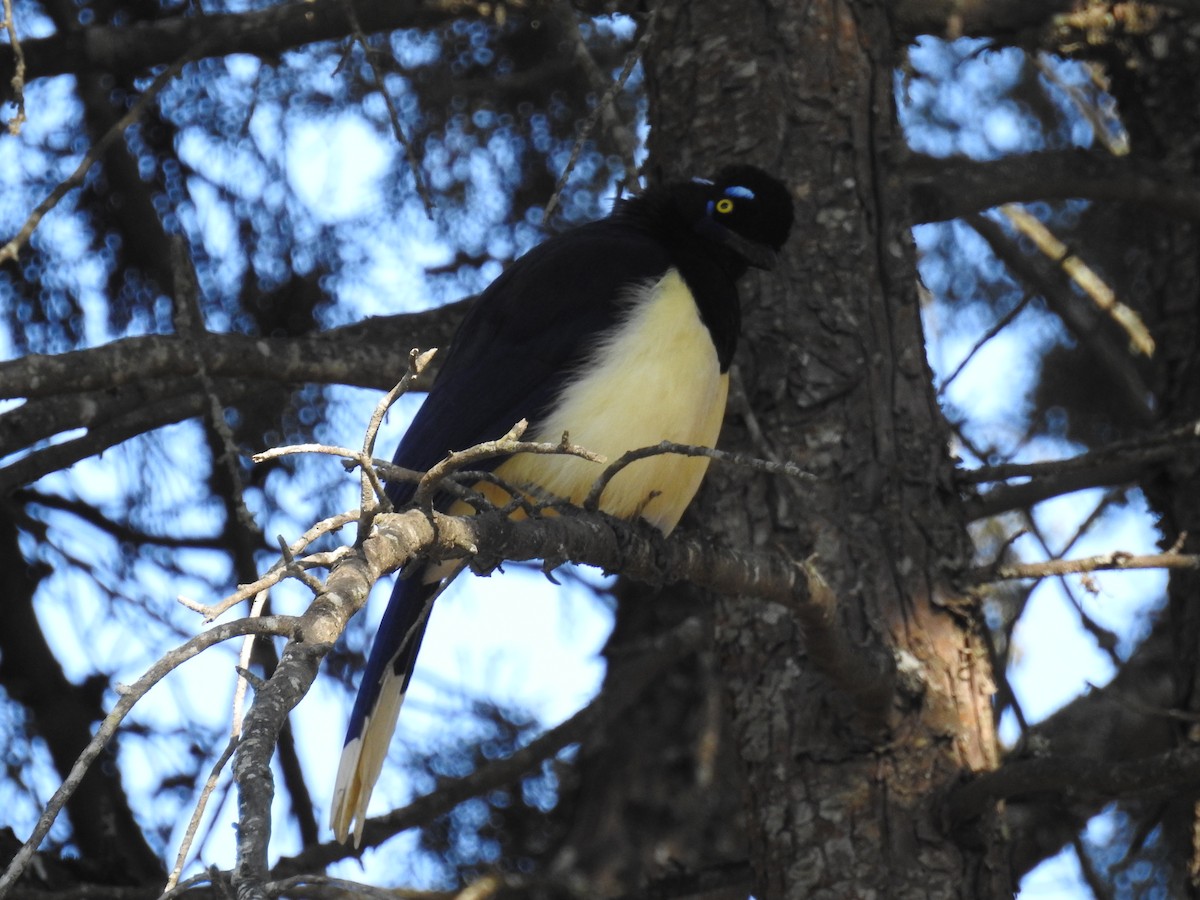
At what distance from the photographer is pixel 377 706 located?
3219 mm

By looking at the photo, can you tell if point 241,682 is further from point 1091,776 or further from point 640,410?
point 1091,776

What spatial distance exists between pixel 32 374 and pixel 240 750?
1.87 metres

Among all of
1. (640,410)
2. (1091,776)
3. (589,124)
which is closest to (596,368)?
(640,410)

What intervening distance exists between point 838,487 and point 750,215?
0.63 m

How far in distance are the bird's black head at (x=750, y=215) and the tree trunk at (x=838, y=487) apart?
0.63 ft

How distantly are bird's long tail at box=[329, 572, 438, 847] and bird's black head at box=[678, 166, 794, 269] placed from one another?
1.01 metres

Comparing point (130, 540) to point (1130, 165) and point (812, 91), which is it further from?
point (1130, 165)

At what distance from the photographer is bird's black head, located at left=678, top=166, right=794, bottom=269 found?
345 cm

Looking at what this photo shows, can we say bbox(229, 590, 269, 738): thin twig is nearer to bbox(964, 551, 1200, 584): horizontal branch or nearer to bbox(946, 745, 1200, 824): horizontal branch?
bbox(946, 745, 1200, 824): horizontal branch

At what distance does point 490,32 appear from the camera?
197 inches

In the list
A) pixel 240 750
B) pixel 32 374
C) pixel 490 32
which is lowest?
pixel 240 750

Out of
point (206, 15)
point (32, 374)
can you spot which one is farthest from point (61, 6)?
point (32, 374)

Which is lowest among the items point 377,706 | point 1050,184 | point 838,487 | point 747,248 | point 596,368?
point 377,706

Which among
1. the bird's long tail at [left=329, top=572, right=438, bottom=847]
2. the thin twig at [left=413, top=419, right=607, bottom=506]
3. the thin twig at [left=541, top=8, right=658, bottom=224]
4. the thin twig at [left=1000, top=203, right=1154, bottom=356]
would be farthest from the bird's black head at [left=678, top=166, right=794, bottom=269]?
the thin twig at [left=413, top=419, right=607, bottom=506]
